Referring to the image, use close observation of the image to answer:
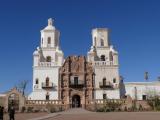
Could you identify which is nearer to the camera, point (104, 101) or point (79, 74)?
point (104, 101)

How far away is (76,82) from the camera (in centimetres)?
6556

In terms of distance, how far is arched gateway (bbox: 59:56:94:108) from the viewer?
64.6 m

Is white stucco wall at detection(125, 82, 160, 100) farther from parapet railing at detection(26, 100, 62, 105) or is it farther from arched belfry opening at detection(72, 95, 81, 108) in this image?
parapet railing at detection(26, 100, 62, 105)

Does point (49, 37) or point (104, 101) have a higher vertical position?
point (49, 37)

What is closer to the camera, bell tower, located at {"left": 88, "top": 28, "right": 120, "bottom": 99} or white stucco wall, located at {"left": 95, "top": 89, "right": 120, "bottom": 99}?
white stucco wall, located at {"left": 95, "top": 89, "right": 120, "bottom": 99}


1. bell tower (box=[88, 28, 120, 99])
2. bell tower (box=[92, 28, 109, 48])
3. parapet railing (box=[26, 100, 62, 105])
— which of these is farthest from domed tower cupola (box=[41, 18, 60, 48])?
parapet railing (box=[26, 100, 62, 105])

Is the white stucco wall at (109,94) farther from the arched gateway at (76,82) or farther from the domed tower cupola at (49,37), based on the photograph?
the domed tower cupola at (49,37)

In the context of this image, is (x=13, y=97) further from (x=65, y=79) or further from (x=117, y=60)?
(x=117, y=60)

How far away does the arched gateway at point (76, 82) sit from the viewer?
64625 mm

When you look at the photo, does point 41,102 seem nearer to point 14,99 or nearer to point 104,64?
point 14,99

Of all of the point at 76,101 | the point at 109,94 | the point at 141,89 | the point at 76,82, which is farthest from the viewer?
the point at 141,89

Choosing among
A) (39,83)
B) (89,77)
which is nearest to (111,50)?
(89,77)

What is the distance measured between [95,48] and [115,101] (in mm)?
12548

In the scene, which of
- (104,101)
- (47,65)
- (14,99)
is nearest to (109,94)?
(104,101)
